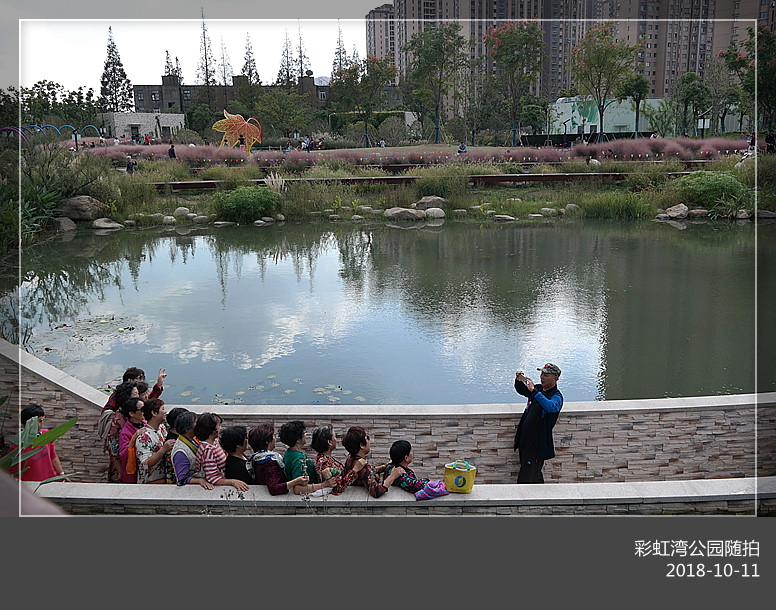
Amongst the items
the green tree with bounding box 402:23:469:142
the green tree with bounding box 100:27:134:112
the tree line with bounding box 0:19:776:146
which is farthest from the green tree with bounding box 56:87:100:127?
the green tree with bounding box 402:23:469:142

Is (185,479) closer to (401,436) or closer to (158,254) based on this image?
(401,436)

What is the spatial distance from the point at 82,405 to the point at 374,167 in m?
16.8

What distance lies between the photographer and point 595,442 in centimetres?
369

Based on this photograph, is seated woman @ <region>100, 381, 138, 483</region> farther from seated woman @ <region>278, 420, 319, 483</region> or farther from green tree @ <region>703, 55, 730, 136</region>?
green tree @ <region>703, 55, 730, 136</region>

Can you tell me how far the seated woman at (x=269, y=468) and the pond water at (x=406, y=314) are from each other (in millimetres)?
1835

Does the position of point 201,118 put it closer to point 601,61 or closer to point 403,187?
point 601,61

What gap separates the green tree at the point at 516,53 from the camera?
81.1 ft

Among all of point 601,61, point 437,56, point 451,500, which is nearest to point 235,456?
point 451,500

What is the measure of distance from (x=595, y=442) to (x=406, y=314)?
3.83 meters

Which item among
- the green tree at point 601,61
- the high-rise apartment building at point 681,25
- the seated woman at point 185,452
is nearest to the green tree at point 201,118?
the green tree at point 601,61

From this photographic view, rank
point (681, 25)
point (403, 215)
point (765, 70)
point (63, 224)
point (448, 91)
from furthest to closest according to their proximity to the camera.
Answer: point (448, 91) → point (403, 215) → point (63, 224) → point (681, 25) → point (765, 70)

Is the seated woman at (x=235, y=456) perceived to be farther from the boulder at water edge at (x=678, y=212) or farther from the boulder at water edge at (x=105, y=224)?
the boulder at water edge at (x=678, y=212)

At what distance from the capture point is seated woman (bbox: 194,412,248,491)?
9.87 ft

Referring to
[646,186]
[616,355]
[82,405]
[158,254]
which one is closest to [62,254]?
[158,254]
